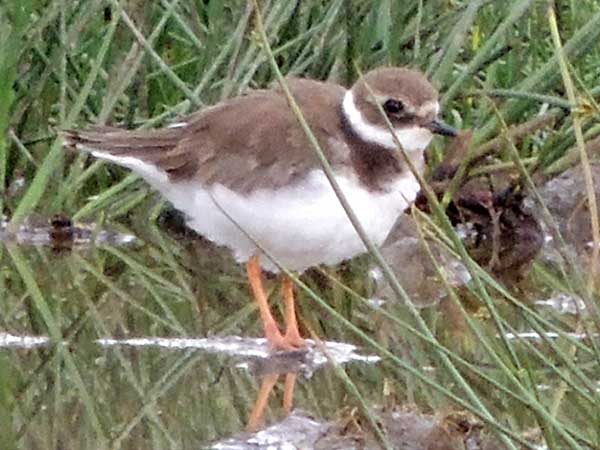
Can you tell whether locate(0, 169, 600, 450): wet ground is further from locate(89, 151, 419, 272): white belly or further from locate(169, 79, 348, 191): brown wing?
locate(169, 79, 348, 191): brown wing

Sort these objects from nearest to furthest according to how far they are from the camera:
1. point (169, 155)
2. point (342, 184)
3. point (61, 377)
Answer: point (61, 377)
point (342, 184)
point (169, 155)

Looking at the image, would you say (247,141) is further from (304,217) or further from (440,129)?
(440,129)

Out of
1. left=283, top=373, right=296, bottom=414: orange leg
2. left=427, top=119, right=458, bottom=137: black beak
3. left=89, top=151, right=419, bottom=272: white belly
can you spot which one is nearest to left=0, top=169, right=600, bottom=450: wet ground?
left=283, top=373, right=296, bottom=414: orange leg

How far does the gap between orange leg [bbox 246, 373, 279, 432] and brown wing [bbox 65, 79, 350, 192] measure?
0.57 m

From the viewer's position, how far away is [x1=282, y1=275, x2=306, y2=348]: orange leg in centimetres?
449

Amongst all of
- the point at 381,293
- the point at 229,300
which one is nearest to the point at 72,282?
the point at 229,300

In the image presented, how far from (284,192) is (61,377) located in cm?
82

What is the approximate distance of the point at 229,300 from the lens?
512cm

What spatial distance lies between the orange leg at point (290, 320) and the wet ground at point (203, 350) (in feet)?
0.18

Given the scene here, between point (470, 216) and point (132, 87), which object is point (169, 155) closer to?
point (132, 87)

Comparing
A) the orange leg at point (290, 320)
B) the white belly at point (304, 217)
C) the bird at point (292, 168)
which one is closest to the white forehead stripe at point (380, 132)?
the bird at point (292, 168)

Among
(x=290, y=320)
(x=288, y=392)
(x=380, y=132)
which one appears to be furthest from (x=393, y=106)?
(x=288, y=392)

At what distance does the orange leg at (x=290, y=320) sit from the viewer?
449 cm

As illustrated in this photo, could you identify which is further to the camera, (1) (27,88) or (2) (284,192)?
(1) (27,88)
